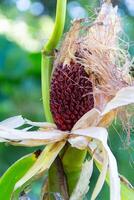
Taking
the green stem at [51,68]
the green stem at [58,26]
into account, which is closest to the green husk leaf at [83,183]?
the green stem at [51,68]

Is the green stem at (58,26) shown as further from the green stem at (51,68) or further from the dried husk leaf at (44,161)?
the dried husk leaf at (44,161)

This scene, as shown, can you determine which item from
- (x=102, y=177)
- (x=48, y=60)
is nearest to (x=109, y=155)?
(x=102, y=177)

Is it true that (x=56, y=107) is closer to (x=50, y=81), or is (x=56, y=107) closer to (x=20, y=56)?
(x=50, y=81)

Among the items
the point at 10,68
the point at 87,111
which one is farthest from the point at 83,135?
the point at 10,68

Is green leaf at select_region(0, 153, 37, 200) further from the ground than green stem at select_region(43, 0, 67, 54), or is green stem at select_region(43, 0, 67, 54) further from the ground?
green stem at select_region(43, 0, 67, 54)

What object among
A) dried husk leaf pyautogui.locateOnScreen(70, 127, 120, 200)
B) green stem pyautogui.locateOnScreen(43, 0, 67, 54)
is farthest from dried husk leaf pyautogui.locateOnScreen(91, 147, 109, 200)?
green stem pyautogui.locateOnScreen(43, 0, 67, 54)

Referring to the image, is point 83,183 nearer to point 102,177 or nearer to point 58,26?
point 102,177

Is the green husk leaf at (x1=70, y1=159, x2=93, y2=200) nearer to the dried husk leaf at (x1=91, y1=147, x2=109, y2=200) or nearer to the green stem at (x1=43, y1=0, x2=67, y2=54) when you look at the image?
the dried husk leaf at (x1=91, y1=147, x2=109, y2=200)
